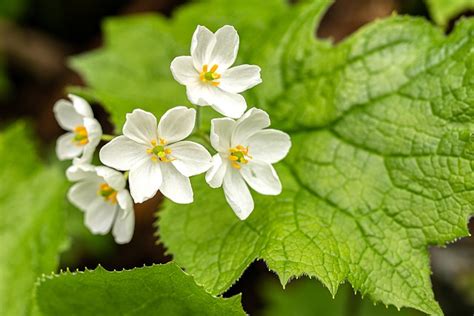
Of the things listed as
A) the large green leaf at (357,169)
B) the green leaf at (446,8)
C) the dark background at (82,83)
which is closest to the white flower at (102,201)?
the large green leaf at (357,169)

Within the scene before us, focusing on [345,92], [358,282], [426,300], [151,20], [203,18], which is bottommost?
[426,300]

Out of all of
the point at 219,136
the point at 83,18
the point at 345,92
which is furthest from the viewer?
the point at 83,18

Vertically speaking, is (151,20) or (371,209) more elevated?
(151,20)

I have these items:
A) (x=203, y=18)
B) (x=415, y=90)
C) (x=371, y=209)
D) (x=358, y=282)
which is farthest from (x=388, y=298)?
(x=203, y=18)

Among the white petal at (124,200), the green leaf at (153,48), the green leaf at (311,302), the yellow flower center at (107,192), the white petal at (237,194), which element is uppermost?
the green leaf at (153,48)

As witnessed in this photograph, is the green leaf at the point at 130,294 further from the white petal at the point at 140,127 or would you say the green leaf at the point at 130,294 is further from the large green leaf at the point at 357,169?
the white petal at the point at 140,127

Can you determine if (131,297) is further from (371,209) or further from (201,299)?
(371,209)
